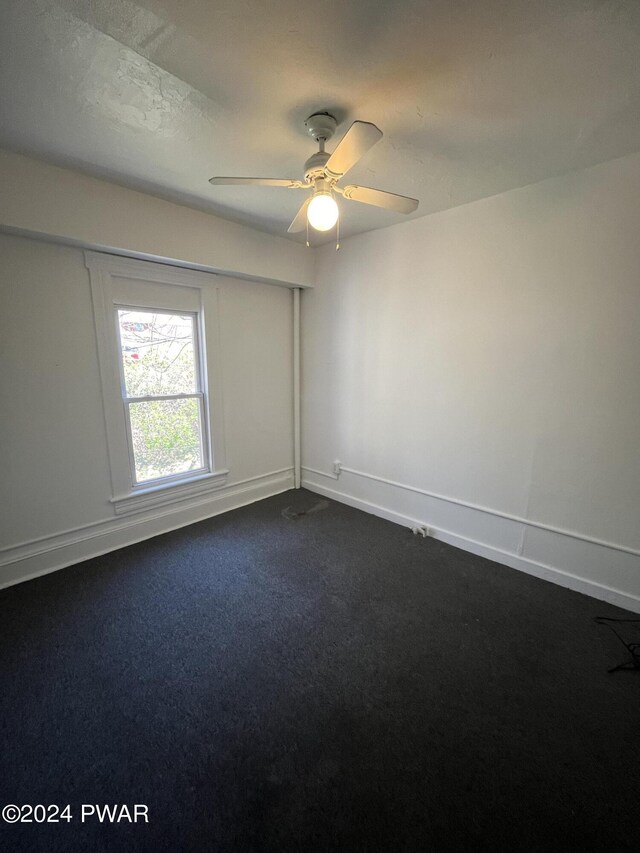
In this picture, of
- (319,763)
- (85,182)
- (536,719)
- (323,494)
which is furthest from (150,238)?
(536,719)

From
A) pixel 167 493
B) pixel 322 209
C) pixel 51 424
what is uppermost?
pixel 322 209

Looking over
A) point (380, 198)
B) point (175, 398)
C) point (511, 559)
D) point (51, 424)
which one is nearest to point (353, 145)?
point (380, 198)

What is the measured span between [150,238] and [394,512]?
118 inches

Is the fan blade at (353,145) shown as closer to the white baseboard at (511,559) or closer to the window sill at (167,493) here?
the white baseboard at (511,559)

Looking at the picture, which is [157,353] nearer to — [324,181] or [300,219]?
[300,219]

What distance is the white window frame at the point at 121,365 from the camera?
254 centimetres

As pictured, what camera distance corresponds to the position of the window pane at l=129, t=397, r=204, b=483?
9.49ft

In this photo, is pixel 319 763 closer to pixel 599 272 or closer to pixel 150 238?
pixel 599 272

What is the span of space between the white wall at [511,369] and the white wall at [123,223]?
84 centimetres

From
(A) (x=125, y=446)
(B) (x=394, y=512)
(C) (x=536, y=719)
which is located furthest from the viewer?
Answer: (B) (x=394, y=512)

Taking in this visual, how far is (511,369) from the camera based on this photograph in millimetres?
2461

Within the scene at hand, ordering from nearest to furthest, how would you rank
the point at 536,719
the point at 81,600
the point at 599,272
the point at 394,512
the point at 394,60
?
the point at 394,60 → the point at 536,719 → the point at 599,272 → the point at 81,600 → the point at 394,512

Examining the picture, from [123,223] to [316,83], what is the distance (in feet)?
5.38

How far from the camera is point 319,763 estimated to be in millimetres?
1343
